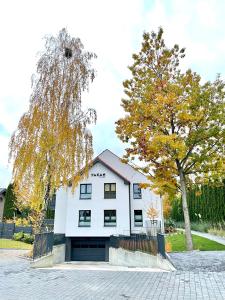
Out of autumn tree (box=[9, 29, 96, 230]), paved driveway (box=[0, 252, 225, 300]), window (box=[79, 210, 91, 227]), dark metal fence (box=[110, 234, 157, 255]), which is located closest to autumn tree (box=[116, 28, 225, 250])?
dark metal fence (box=[110, 234, 157, 255])

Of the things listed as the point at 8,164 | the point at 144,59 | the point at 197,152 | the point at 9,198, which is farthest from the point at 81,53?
the point at 9,198

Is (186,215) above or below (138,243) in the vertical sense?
above

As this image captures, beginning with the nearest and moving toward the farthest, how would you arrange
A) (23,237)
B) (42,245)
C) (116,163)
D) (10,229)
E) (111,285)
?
(111,285) < (42,245) < (23,237) < (10,229) < (116,163)

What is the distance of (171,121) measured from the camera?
44.1 feet

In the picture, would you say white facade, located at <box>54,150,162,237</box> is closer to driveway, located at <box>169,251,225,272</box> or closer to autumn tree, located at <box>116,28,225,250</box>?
autumn tree, located at <box>116,28,225,250</box>

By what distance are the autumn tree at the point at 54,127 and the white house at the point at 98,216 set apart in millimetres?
9193

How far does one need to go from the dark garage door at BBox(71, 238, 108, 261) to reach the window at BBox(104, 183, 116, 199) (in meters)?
4.43

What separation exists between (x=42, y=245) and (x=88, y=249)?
44.7 feet

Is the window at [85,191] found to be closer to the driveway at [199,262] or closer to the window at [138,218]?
the window at [138,218]

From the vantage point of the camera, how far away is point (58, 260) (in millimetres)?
21500

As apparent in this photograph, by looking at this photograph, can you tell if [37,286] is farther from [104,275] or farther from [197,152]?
[197,152]

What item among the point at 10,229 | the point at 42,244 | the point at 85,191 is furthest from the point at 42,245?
the point at 10,229

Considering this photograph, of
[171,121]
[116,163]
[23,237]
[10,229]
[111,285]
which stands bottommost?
[111,285]

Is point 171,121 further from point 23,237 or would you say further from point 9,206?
point 9,206
